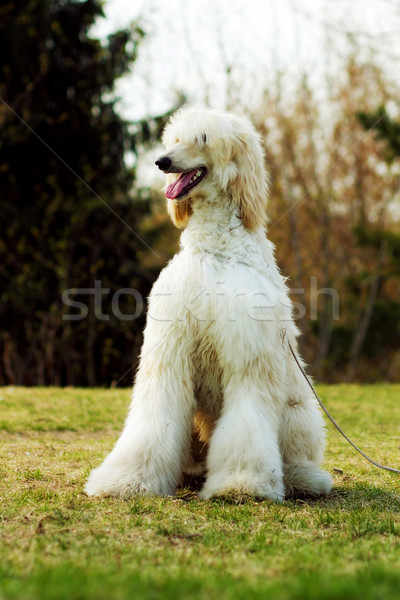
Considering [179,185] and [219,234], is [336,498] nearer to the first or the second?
[219,234]

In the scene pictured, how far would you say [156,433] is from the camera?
2961 mm

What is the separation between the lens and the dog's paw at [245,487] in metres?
2.83

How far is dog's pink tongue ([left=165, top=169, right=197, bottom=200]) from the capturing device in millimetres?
3213

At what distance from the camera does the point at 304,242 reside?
16484 mm

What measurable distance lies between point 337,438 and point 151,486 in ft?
8.32

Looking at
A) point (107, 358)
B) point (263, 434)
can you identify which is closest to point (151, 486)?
point (263, 434)

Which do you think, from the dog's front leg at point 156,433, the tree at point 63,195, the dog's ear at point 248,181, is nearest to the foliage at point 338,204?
the tree at point 63,195

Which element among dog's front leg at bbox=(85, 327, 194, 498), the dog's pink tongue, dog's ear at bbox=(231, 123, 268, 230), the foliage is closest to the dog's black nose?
the dog's pink tongue

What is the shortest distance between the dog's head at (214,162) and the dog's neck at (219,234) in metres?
0.04

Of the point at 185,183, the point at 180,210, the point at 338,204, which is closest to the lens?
the point at 185,183

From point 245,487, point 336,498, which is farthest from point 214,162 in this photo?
point 336,498

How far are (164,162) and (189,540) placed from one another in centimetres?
181

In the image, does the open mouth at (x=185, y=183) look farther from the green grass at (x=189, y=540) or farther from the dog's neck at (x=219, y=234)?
the green grass at (x=189, y=540)

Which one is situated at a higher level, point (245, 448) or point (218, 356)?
point (218, 356)
